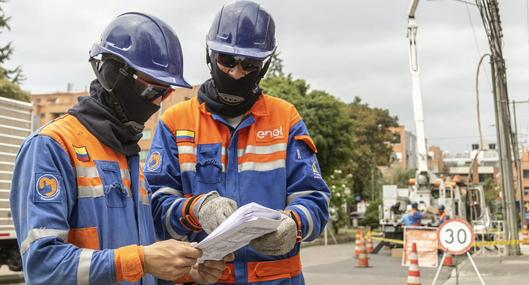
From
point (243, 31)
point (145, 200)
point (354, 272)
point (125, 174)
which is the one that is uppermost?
point (243, 31)

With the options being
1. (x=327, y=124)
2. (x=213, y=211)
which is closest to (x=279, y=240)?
(x=213, y=211)

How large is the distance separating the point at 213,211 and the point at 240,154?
518mm

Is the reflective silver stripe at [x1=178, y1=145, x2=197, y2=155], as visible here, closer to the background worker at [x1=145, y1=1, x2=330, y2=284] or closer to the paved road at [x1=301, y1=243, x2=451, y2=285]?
the background worker at [x1=145, y1=1, x2=330, y2=284]

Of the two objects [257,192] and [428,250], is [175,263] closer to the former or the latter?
[257,192]

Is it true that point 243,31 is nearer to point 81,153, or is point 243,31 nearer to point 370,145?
point 81,153

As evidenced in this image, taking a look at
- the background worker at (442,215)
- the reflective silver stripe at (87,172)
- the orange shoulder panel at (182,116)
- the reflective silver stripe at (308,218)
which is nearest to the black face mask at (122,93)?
the reflective silver stripe at (87,172)

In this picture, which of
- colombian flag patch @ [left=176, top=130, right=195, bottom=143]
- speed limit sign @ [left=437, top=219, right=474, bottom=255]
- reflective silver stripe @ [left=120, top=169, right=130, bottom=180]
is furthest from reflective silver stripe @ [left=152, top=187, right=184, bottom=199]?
speed limit sign @ [left=437, top=219, right=474, bottom=255]

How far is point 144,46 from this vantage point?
2.54 metres

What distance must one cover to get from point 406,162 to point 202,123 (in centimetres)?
9582

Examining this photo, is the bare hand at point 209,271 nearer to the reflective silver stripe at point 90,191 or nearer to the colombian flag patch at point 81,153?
the reflective silver stripe at point 90,191

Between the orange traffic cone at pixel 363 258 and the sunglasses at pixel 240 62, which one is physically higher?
the sunglasses at pixel 240 62

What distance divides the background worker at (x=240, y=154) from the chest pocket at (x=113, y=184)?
521 mm

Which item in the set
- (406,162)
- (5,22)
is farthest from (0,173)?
(406,162)

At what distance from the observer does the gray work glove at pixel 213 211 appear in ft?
8.80
